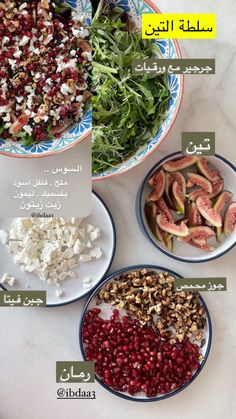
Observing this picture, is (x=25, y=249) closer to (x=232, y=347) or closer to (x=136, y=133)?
(x=136, y=133)

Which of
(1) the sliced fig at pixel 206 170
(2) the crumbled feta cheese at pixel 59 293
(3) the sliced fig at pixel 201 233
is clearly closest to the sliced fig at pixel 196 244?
(3) the sliced fig at pixel 201 233

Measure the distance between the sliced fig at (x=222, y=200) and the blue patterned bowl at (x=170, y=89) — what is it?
18 centimetres

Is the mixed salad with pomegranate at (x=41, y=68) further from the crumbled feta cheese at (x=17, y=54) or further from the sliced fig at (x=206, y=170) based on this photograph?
the sliced fig at (x=206, y=170)

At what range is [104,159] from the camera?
106 cm

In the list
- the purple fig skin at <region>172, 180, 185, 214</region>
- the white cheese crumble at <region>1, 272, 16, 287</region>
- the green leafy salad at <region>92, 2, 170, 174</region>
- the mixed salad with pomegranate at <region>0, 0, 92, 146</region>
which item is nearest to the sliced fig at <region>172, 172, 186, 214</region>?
the purple fig skin at <region>172, 180, 185, 214</region>

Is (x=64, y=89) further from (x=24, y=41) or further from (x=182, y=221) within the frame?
(x=182, y=221)

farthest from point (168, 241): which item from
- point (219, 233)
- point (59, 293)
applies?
point (59, 293)

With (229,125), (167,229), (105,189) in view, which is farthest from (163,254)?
(229,125)

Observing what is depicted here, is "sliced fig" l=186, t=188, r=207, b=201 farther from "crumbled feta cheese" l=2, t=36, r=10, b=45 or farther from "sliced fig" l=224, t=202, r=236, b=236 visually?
"crumbled feta cheese" l=2, t=36, r=10, b=45

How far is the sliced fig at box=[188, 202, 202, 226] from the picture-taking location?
1.11 m

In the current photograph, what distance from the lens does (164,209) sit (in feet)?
3.64

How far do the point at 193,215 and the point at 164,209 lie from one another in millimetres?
59

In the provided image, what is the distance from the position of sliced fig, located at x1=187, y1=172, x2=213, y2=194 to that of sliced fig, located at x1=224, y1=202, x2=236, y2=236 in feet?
0.18

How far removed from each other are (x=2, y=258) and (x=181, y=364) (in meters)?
0.41
